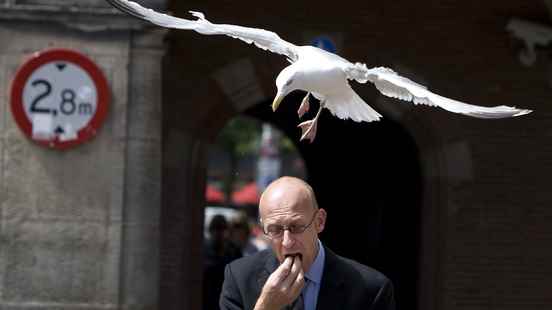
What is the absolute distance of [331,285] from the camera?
372 cm

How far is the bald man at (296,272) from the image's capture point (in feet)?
11.5

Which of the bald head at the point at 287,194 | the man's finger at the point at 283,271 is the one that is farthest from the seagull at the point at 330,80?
the man's finger at the point at 283,271

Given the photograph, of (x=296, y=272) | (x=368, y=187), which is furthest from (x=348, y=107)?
(x=368, y=187)

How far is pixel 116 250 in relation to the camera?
26.5 ft

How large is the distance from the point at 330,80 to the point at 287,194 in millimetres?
430

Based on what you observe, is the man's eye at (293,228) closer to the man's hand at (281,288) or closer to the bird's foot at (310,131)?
the man's hand at (281,288)

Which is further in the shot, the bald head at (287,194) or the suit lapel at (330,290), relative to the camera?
the suit lapel at (330,290)

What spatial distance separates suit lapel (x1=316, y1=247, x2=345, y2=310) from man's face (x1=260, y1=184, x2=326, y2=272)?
14 centimetres

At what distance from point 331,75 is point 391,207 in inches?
365

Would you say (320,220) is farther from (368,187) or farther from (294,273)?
(368,187)

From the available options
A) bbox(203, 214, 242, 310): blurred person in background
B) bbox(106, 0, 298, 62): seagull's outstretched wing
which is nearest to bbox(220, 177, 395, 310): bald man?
bbox(106, 0, 298, 62): seagull's outstretched wing

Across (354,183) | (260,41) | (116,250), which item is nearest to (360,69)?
(260,41)

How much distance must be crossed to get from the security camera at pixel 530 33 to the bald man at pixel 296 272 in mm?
6345

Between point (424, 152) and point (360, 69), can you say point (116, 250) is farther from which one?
point (360, 69)
